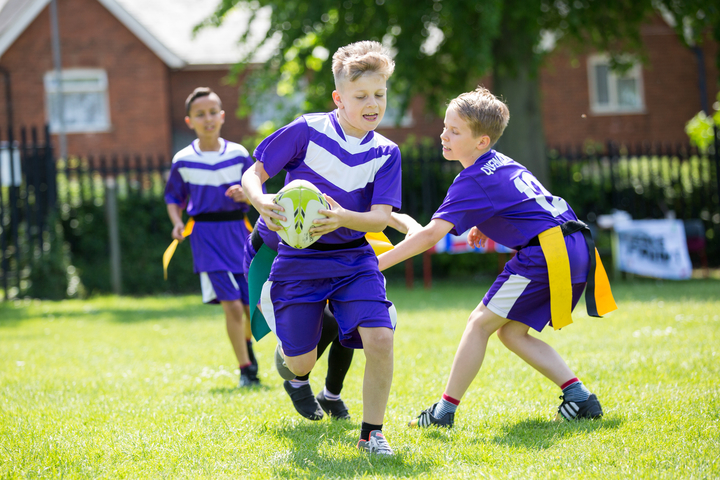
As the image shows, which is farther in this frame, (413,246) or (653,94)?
(653,94)

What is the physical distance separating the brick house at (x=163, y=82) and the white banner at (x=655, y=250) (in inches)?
351

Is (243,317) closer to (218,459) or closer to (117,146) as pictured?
(218,459)

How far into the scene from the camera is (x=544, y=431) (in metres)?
3.46

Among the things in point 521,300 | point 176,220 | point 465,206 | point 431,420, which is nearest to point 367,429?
point 431,420

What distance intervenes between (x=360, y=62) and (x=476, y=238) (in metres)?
1.26

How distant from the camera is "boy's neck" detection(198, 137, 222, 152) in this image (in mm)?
5265

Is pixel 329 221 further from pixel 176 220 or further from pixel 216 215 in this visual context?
pixel 176 220

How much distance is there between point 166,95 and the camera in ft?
63.7

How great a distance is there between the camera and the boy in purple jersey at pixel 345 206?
323 centimetres

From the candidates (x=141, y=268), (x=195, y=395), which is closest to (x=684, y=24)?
(x=141, y=268)

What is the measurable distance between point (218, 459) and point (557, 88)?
1959 centimetres

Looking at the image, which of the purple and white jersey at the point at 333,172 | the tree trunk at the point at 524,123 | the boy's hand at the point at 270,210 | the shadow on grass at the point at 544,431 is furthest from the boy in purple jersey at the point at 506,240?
the tree trunk at the point at 524,123

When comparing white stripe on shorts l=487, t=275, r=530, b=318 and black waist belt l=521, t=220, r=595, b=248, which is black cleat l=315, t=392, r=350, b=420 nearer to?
white stripe on shorts l=487, t=275, r=530, b=318

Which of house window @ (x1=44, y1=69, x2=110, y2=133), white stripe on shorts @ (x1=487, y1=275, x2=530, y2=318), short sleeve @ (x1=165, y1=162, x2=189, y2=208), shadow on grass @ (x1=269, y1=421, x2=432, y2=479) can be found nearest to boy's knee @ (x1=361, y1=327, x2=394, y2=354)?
shadow on grass @ (x1=269, y1=421, x2=432, y2=479)
